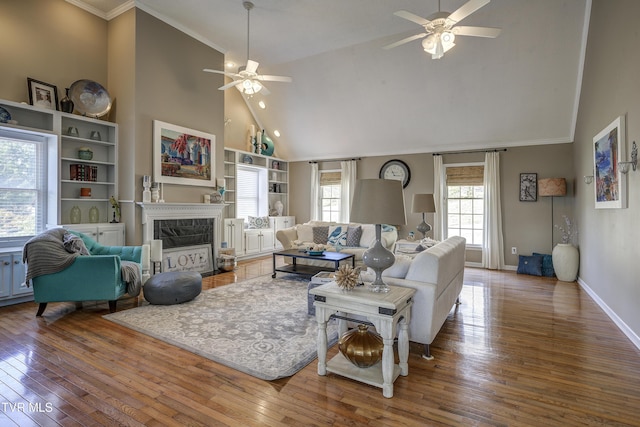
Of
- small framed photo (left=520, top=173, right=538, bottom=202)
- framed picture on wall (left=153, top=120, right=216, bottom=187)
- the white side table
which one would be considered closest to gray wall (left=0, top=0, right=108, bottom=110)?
framed picture on wall (left=153, top=120, right=216, bottom=187)

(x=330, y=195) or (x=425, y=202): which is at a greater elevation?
(x=330, y=195)

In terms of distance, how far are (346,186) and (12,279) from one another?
6.18 m

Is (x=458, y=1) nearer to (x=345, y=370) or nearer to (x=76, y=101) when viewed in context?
(x=345, y=370)

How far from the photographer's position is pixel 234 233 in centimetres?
695

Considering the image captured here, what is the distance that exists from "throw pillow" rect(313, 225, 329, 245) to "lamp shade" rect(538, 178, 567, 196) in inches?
158

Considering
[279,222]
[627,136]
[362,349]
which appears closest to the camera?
[362,349]

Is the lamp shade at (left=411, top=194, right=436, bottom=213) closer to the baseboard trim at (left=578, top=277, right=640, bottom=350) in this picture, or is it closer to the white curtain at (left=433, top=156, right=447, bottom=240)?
the white curtain at (left=433, top=156, right=447, bottom=240)

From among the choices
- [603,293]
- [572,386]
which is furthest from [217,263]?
[603,293]

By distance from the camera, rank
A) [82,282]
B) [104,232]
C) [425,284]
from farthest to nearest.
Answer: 1. [104,232]
2. [82,282]
3. [425,284]

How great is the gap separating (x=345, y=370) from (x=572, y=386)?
1.55 m

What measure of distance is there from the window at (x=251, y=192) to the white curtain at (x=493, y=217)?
5.05 meters

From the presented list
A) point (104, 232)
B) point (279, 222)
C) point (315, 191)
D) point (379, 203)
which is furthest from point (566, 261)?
point (104, 232)

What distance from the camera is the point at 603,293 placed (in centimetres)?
398

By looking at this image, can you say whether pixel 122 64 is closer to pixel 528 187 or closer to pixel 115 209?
pixel 115 209
